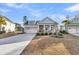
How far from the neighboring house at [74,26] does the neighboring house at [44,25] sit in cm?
36

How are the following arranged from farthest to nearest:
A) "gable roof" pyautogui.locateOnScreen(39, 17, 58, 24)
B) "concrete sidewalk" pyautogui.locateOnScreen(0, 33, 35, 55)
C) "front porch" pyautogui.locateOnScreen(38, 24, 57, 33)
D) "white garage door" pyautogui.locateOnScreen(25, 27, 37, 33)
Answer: "white garage door" pyautogui.locateOnScreen(25, 27, 37, 33) → "front porch" pyautogui.locateOnScreen(38, 24, 57, 33) → "gable roof" pyautogui.locateOnScreen(39, 17, 58, 24) → "concrete sidewalk" pyautogui.locateOnScreen(0, 33, 35, 55)

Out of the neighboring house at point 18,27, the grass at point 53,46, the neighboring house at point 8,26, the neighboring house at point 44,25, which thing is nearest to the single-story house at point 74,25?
the grass at point 53,46

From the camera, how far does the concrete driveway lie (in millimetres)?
4774

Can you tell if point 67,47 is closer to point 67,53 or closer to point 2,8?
point 67,53

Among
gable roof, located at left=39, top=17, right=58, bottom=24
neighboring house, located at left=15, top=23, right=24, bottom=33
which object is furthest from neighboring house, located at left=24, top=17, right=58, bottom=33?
neighboring house, located at left=15, top=23, right=24, bottom=33

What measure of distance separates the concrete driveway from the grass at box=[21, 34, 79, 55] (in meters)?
0.13

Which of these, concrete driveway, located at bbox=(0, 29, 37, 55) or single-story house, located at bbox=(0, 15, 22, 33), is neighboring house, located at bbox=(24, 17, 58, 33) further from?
single-story house, located at bbox=(0, 15, 22, 33)

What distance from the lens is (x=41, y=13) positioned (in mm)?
5004

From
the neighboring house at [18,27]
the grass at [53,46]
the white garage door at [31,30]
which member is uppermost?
the neighboring house at [18,27]

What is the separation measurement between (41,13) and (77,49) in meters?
1.33

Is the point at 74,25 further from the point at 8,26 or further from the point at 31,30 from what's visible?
the point at 8,26

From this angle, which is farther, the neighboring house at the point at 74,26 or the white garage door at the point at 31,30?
the white garage door at the point at 31,30

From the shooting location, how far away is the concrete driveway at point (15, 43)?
477 cm

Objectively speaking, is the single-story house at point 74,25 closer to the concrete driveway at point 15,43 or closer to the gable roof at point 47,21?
the gable roof at point 47,21
